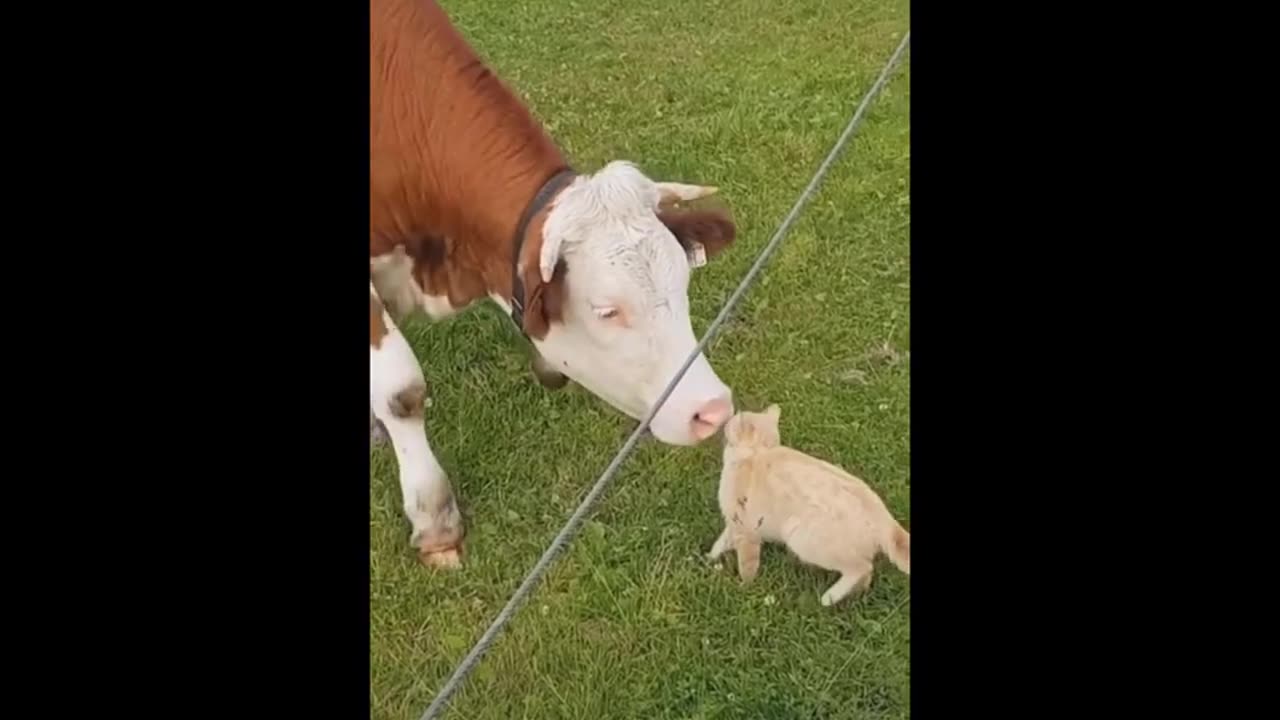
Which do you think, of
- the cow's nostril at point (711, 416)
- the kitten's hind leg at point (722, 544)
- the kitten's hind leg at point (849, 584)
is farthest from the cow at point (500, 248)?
the kitten's hind leg at point (849, 584)

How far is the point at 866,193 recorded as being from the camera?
6.31 feet

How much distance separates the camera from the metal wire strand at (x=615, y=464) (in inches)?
69.7

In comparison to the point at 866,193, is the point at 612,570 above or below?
below

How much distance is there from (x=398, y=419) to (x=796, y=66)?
0.82 metres

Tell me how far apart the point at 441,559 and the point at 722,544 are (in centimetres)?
41

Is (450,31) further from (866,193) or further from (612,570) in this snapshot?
(612,570)

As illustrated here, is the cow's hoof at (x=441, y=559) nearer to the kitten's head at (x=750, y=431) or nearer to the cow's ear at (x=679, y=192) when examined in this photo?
the kitten's head at (x=750, y=431)

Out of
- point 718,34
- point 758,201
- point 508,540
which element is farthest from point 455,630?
point 718,34

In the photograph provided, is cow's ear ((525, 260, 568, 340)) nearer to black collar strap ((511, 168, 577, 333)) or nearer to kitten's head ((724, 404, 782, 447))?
black collar strap ((511, 168, 577, 333))

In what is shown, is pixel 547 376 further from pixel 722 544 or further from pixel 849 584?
pixel 849 584

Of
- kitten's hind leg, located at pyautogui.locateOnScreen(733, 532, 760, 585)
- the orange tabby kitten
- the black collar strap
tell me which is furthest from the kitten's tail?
the black collar strap

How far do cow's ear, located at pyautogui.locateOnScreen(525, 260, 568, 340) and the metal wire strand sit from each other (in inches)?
7.7

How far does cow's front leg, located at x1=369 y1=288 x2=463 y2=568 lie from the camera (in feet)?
5.97

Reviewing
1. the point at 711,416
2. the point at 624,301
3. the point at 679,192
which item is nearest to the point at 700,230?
the point at 679,192
